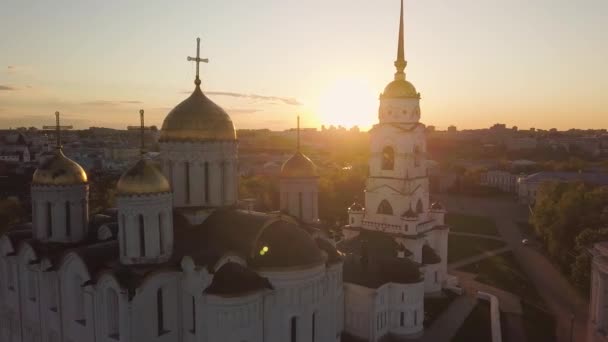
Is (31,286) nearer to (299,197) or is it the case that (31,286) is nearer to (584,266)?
(299,197)

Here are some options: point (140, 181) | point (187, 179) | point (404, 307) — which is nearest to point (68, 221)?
point (187, 179)

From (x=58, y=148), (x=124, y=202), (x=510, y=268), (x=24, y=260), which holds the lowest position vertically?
(x=510, y=268)

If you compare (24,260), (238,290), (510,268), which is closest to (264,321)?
(238,290)

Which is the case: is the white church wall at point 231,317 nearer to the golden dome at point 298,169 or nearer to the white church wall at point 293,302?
the white church wall at point 293,302

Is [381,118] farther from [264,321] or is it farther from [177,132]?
[264,321]

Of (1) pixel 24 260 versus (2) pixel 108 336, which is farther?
(1) pixel 24 260

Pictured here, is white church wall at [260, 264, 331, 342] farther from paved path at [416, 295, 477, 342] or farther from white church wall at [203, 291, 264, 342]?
paved path at [416, 295, 477, 342]

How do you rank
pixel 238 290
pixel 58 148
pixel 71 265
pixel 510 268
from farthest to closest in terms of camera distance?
pixel 510 268 < pixel 58 148 < pixel 71 265 < pixel 238 290
